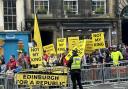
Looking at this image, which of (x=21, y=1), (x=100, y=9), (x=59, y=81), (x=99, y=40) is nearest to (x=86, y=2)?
(x=100, y=9)

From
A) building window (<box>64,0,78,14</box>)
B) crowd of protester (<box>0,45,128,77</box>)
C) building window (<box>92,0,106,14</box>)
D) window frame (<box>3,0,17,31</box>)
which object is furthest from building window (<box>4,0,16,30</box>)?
crowd of protester (<box>0,45,128,77</box>)

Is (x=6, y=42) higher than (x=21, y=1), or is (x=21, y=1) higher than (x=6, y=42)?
(x=21, y=1)

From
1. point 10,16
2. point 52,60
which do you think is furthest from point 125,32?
point 52,60

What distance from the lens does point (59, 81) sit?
2388 centimetres

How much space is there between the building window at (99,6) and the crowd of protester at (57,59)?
9380 millimetres

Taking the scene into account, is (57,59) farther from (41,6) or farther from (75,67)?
(41,6)

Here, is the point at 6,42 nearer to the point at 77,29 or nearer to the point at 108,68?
the point at 77,29

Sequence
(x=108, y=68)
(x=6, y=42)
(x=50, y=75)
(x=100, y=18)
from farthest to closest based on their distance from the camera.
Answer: (x=100, y=18) < (x=6, y=42) < (x=108, y=68) < (x=50, y=75)

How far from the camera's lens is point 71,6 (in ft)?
134

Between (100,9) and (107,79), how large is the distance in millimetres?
15067

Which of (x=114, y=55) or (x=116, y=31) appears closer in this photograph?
(x=114, y=55)

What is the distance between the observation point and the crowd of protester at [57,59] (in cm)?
2625

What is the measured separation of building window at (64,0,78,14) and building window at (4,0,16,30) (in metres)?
3.64

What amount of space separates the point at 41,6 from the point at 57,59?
11044mm
